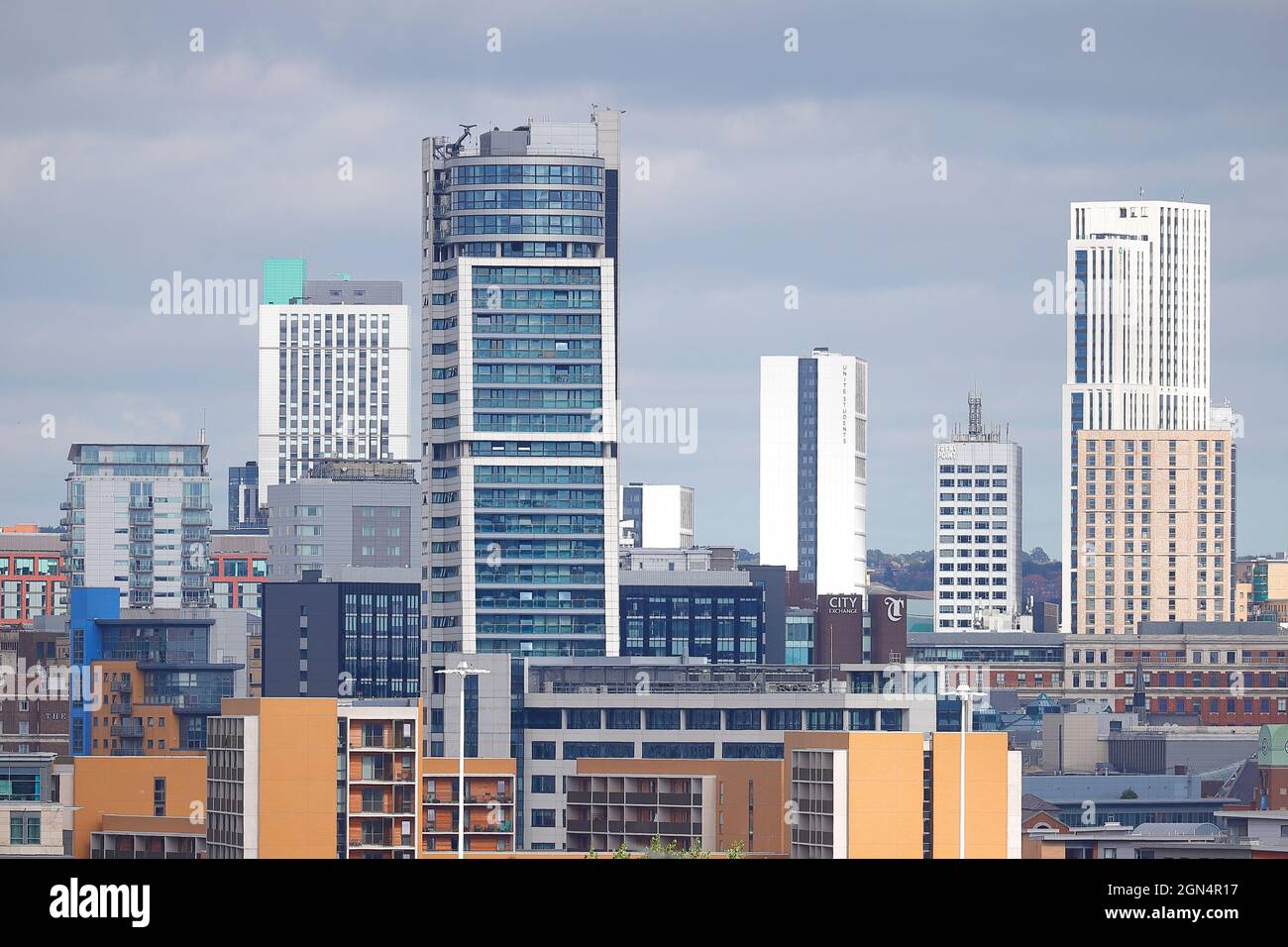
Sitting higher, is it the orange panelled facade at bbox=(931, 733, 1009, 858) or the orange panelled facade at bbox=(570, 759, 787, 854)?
the orange panelled facade at bbox=(931, 733, 1009, 858)

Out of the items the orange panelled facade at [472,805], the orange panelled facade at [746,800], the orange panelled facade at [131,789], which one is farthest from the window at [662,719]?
the orange panelled facade at [472,805]

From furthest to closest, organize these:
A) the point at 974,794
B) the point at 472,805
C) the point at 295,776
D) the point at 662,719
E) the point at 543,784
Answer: the point at 662,719 → the point at 543,784 → the point at 472,805 → the point at 974,794 → the point at 295,776

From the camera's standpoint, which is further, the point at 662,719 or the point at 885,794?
the point at 662,719

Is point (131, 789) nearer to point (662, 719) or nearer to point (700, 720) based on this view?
point (662, 719)

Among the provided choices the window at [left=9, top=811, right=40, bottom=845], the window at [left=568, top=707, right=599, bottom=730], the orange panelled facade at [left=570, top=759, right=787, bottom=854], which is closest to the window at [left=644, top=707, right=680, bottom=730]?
the window at [left=568, top=707, right=599, bottom=730]

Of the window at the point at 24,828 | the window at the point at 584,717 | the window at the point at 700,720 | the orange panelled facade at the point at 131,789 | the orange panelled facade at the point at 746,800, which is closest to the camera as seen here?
the window at the point at 24,828

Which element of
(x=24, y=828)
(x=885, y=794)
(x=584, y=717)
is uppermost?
(x=885, y=794)

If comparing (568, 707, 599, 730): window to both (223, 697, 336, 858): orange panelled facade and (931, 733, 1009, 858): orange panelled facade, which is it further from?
(931, 733, 1009, 858): orange panelled facade

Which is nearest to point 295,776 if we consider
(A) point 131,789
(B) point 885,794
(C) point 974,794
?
(B) point 885,794

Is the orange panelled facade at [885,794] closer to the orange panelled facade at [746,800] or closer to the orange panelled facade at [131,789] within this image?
the orange panelled facade at [746,800]

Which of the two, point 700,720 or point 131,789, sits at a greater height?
point 700,720
